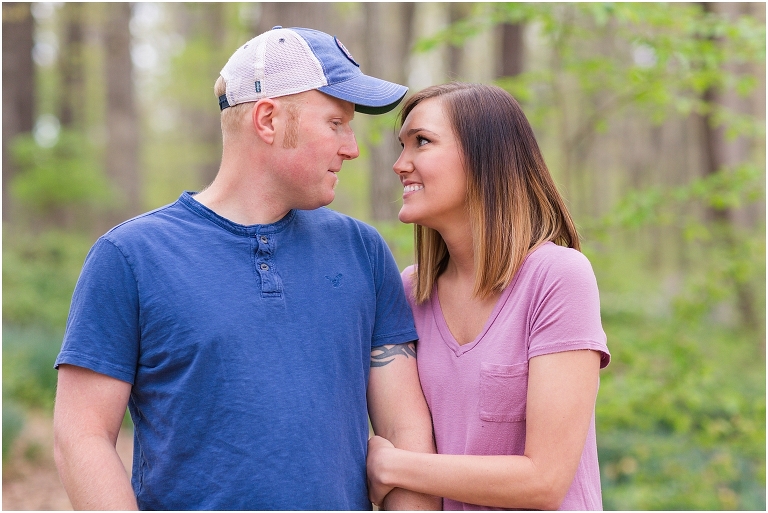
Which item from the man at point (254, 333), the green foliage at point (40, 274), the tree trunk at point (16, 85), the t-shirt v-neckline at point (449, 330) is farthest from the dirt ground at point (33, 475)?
the tree trunk at point (16, 85)

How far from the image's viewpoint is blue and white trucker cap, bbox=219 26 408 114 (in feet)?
7.67

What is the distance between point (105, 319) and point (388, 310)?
2.99ft

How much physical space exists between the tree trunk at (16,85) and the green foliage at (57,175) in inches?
34.2

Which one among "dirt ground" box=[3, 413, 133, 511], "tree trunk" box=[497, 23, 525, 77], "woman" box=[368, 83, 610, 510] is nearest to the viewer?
"woman" box=[368, 83, 610, 510]

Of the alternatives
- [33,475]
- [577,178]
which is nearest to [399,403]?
[33,475]

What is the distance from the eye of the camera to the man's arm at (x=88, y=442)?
6.75 feet

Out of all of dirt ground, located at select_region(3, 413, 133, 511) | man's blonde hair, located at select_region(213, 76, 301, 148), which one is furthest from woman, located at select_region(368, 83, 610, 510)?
dirt ground, located at select_region(3, 413, 133, 511)

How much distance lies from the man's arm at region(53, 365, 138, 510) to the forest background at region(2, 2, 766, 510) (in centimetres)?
185

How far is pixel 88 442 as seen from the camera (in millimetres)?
2064

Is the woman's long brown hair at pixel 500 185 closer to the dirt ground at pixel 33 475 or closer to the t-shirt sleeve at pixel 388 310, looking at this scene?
the t-shirt sleeve at pixel 388 310

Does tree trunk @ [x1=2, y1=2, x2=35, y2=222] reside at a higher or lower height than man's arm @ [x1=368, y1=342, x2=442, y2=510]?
higher

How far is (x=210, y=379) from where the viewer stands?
2.13 m

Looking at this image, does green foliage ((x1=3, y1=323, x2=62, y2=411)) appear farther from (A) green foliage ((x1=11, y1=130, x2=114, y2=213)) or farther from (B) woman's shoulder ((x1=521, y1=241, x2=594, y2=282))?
(B) woman's shoulder ((x1=521, y1=241, x2=594, y2=282))

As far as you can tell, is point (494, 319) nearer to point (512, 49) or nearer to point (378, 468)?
point (378, 468)
